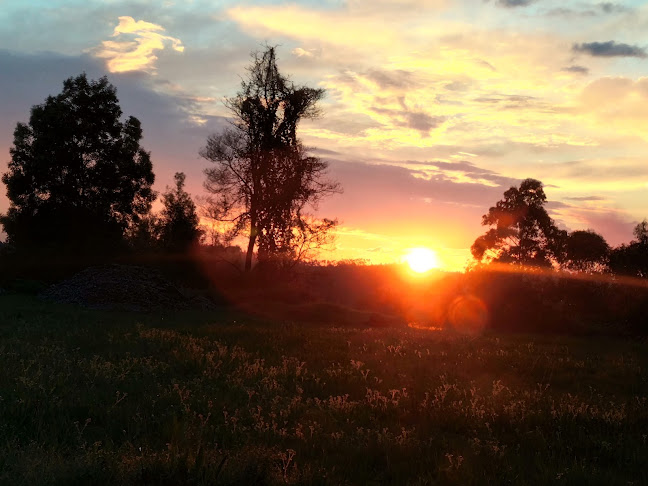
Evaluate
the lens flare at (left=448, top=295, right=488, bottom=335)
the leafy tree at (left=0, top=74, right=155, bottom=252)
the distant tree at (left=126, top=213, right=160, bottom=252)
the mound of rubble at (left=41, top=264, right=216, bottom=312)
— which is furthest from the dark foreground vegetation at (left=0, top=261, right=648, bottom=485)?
the distant tree at (left=126, top=213, right=160, bottom=252)

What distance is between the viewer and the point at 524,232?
176ft

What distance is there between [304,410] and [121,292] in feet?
87.0

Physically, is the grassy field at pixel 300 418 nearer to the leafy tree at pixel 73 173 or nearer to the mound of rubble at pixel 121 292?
the mound of rubble at pixel 121 292

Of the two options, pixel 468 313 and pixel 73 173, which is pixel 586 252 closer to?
pixel 468 313

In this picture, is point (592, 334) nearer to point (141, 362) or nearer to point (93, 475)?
point (141, 362)

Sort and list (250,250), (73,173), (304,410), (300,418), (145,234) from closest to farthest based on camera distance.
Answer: (300,418) < (304,410) < (250,250) < (73,173) < (145,234)

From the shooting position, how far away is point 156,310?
95.4ft

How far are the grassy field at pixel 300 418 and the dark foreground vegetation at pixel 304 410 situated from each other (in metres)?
0.03

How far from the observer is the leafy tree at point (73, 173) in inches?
1882

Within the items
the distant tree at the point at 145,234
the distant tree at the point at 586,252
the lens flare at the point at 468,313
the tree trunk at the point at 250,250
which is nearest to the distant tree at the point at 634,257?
the distant tree at the point at 586,252

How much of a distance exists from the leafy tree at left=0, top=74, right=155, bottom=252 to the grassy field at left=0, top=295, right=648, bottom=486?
125 ft

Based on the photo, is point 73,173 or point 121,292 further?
point 73,173

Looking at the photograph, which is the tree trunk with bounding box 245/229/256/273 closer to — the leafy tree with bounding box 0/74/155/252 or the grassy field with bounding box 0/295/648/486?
the leafy tree with bounding box 0/74/155/252

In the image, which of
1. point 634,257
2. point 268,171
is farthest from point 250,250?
point 634,257
